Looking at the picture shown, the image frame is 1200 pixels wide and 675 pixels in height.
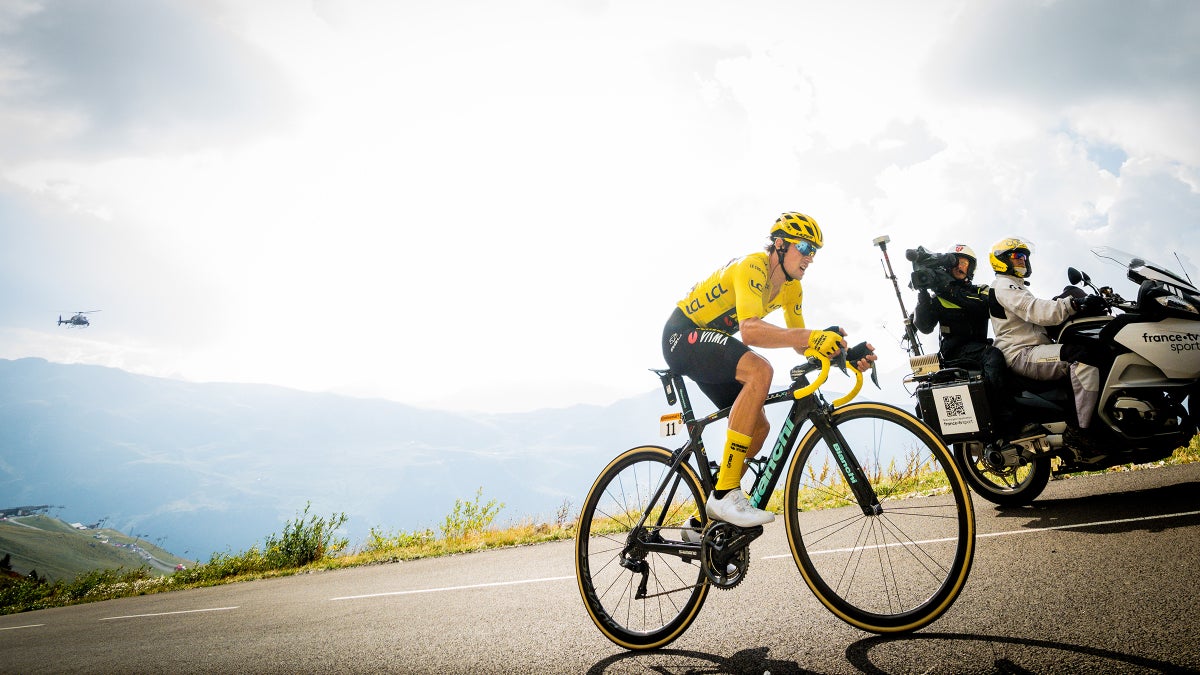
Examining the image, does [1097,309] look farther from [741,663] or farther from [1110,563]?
[741,663]

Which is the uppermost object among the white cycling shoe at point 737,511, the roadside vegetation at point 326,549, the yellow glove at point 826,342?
the yellow glove at point 826,342

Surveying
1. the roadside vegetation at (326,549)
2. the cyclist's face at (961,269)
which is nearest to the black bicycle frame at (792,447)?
the cyclist's face at (961,269)

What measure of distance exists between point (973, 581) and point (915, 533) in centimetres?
140

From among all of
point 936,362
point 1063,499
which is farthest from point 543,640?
point 1063,499

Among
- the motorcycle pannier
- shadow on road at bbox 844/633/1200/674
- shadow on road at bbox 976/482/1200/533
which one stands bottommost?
shadow on road at bbox 976/482/1200/533

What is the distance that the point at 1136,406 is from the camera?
475cm

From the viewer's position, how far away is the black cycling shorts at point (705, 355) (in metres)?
3.66

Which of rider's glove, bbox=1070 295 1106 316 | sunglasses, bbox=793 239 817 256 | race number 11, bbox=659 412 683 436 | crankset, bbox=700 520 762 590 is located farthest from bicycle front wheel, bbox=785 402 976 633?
rider's glove, bbox=1070 295 1106 316

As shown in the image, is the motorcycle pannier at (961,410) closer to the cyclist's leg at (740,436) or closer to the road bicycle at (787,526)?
the road bicycle at (787,526)

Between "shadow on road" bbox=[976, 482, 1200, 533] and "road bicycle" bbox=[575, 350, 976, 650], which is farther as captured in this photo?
"shadow on road" bbox=[976, 482, 1200, 533]

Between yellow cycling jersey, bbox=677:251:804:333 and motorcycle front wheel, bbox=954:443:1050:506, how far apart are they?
2733mm

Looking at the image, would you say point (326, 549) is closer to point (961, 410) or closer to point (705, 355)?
point (705, 355)

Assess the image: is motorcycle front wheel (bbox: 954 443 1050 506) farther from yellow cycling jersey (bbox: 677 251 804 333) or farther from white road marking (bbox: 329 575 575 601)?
white road marking (bbox: 329 575 575 601)

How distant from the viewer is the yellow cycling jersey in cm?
355
